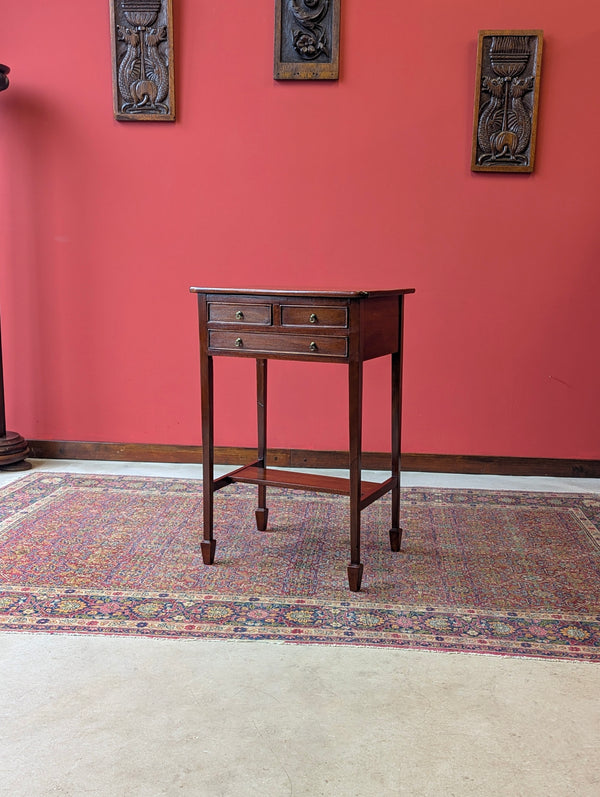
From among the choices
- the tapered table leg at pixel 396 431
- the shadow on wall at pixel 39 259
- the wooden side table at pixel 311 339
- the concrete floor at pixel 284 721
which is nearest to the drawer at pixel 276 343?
the wooden side table at pixel 311 339

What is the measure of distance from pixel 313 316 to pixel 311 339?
8 centimetres

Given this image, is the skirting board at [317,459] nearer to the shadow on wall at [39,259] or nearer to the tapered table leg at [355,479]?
the shadow on wall at [39,259]

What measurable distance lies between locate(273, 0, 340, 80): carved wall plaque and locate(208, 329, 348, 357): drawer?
1842 mm

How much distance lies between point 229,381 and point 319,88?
1561 millimetres

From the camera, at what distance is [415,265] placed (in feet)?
13.6

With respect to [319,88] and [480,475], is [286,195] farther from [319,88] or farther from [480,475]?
[480,475]

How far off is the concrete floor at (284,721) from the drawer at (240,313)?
3.48ft

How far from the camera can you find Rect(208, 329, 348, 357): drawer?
8.70 ft

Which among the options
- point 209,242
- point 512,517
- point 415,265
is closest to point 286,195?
point 209,242

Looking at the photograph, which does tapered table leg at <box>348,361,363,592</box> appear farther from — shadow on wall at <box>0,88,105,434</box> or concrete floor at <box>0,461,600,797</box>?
shadow on wall at <box>0,88,105,434</box>

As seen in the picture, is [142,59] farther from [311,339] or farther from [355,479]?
[355,479]

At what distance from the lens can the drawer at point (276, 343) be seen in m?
2.65

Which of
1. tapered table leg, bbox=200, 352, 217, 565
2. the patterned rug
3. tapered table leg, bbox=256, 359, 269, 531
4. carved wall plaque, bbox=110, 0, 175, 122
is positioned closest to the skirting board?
the patterned rug

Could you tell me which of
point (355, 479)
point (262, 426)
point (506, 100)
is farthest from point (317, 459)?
point (506, 100)
